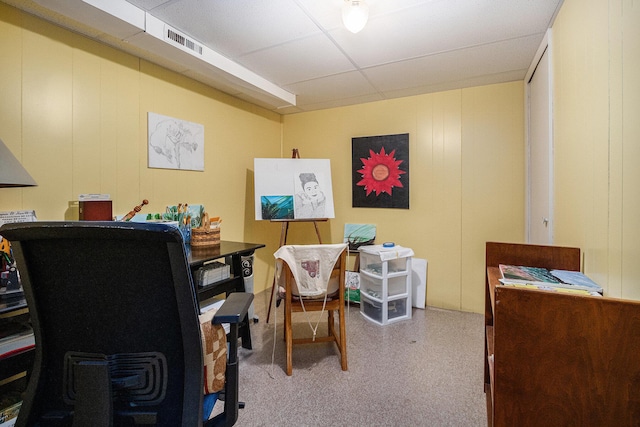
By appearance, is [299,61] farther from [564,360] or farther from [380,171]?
[564,360]

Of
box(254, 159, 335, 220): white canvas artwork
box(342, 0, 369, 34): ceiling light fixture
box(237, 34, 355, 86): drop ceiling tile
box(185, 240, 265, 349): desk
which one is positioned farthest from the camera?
box(254, 159, 335, 220): white canvas artwork

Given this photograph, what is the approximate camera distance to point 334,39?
219 cm

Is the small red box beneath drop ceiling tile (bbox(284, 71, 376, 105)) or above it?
beneath

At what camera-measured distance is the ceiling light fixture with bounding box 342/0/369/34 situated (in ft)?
5.43

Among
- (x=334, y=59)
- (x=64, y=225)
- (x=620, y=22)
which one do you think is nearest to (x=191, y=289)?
(x=64, y=225)

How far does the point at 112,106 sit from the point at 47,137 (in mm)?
486

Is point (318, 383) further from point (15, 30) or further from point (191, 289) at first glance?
point (15, 30)

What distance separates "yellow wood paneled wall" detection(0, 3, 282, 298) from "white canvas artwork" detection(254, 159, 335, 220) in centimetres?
42

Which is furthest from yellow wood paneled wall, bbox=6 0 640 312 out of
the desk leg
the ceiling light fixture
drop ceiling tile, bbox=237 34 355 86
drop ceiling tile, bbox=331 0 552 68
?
the ceiling light fixture

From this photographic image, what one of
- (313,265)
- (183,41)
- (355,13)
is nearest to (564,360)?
(313,265)

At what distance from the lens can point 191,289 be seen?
2.76 feet

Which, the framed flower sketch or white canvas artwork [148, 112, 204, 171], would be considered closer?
white canvas artwork [148, 112, 204, 171]

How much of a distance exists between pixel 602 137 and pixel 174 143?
2858 mm

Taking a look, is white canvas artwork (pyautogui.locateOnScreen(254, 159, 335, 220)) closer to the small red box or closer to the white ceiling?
the white ceiling
